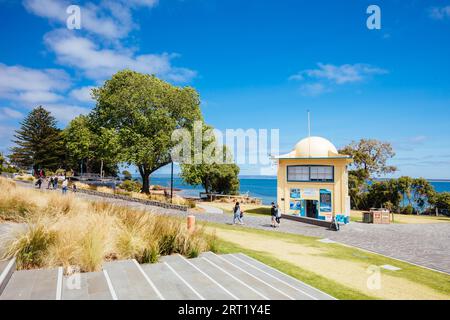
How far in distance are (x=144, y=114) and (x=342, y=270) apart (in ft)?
93.0

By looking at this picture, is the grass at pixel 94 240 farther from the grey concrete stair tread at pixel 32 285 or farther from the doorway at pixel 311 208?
the doorway at pixel 311 208

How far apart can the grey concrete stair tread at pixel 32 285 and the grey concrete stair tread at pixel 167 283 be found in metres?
1.87

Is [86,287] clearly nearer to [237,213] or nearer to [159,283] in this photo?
[159,283]

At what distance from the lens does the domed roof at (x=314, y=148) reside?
28.8 meters

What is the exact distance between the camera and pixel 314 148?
28922mm

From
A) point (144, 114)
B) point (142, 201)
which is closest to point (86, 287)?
point (142, 201)

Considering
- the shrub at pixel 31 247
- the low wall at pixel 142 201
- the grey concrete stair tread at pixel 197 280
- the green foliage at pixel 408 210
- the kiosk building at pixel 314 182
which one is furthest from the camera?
the green foliage at pixel 408 210

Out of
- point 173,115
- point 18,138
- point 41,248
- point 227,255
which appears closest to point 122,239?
point 41,248

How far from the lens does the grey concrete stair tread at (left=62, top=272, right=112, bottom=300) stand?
4906 millimetres

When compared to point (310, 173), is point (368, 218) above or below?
below

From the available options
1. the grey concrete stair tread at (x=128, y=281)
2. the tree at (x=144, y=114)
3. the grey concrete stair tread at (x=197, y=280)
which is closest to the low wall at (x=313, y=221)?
the tree at (x=144, y=114)

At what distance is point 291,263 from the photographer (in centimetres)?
957

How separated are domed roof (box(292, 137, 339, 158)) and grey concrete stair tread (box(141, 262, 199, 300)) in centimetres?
2391

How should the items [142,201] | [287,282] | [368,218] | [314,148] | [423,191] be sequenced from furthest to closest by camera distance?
1. [423,191]
2. [314,148]
3. [368,218]
4. [142,201]
5. [287,282]
